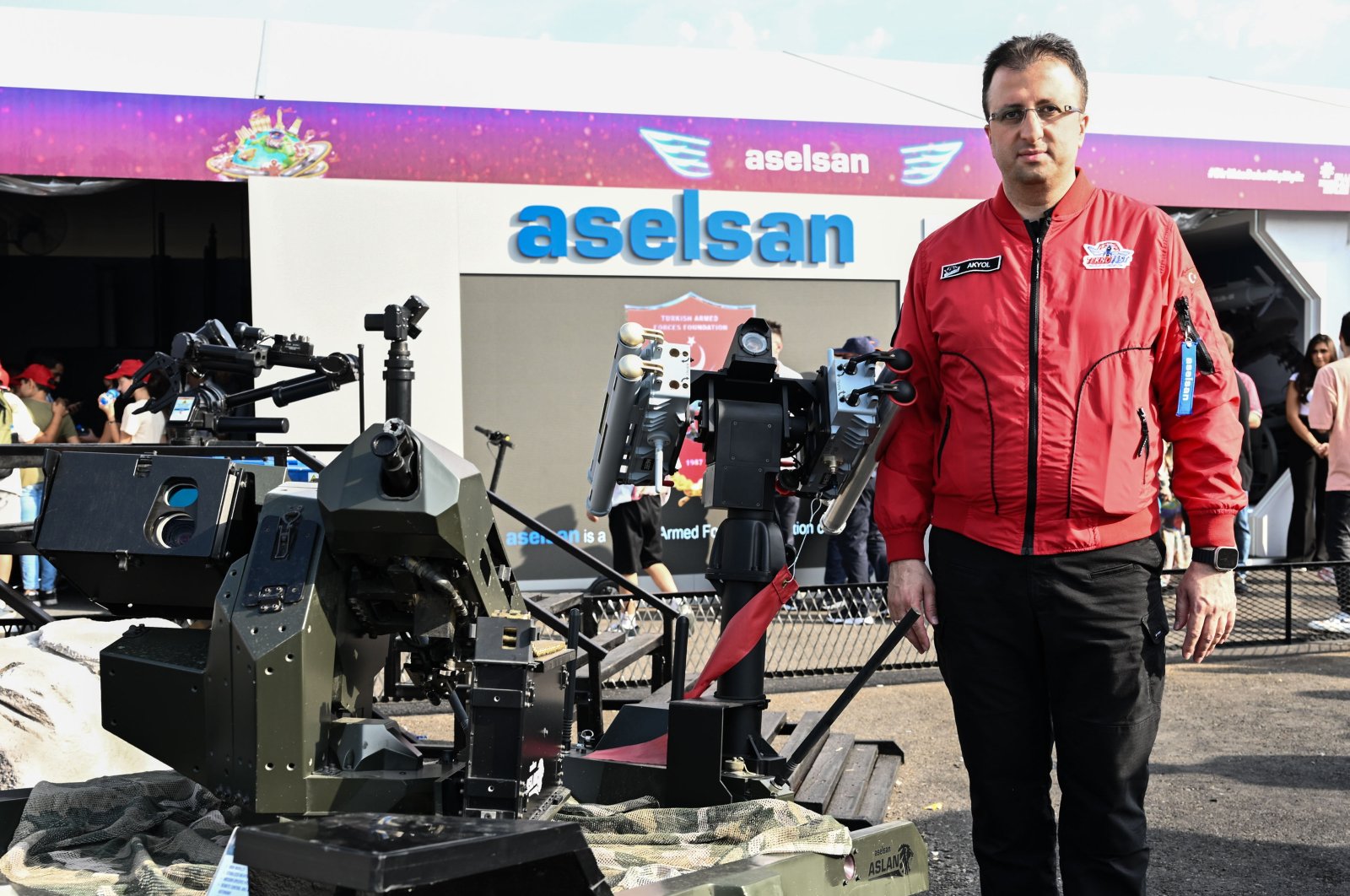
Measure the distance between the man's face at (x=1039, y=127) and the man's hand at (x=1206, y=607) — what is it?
0.93 meters

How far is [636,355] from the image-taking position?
10.9ft

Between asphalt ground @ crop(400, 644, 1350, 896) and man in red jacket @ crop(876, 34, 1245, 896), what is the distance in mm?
1256

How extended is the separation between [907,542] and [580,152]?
21.8 ft

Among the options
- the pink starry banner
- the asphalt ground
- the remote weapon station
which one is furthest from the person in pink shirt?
the remote weapon station

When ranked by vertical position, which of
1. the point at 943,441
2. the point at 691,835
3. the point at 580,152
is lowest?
the point at 691,835

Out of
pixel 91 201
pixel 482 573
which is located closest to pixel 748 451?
pixel 482 573

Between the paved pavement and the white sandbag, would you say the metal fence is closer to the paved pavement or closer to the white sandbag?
the paved pavement

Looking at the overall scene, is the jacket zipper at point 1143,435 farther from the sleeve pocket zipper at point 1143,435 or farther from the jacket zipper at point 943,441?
the jacket zipper at point 943,441

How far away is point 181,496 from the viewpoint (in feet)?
9.29

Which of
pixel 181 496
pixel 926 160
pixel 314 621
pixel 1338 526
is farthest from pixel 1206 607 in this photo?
pixel 926 160

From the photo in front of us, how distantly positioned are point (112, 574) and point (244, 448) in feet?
2.21

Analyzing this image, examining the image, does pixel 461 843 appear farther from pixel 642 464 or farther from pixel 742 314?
pixel 742 314

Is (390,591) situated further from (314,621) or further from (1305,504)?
(1305,504)

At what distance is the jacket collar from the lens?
265 cm
